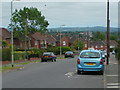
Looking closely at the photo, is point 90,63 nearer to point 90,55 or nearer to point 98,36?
point 90,55

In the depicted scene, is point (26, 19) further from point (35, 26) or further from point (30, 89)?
point (30, 89)

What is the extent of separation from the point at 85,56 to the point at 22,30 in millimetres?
57194

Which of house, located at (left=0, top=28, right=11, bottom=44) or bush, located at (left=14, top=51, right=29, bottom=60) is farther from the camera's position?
house, located at (left=0, top=28, right=11, bottom=44)

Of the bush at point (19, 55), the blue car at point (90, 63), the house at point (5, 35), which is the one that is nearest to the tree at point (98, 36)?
the house at point (5, 35)

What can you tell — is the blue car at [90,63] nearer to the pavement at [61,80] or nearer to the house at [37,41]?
the pavement at [61,80]

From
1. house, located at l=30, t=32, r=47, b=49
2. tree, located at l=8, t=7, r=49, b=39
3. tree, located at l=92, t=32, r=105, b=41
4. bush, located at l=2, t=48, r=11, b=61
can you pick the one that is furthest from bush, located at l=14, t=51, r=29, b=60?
tree, located at l=92, t=32, r=105, b=41

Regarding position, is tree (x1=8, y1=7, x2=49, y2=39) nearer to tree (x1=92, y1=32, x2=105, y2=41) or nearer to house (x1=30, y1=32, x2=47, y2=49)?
house (x1=30, y1=32, x2=47, y2=49)

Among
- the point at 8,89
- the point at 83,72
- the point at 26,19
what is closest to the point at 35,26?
the point at 26,19

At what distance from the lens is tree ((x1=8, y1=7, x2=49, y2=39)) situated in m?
76.4

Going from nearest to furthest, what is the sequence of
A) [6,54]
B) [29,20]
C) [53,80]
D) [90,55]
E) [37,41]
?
1. [53,80]
2. [90,55]
3. [6,54]
4. [29,20]
5. [37,41]

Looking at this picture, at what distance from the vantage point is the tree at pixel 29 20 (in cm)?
7644

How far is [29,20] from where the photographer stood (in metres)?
78.0

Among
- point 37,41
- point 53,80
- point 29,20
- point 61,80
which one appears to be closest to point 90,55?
point 61,80

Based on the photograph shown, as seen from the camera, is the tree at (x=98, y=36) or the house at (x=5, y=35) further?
the tree at (x=98, y=36)
